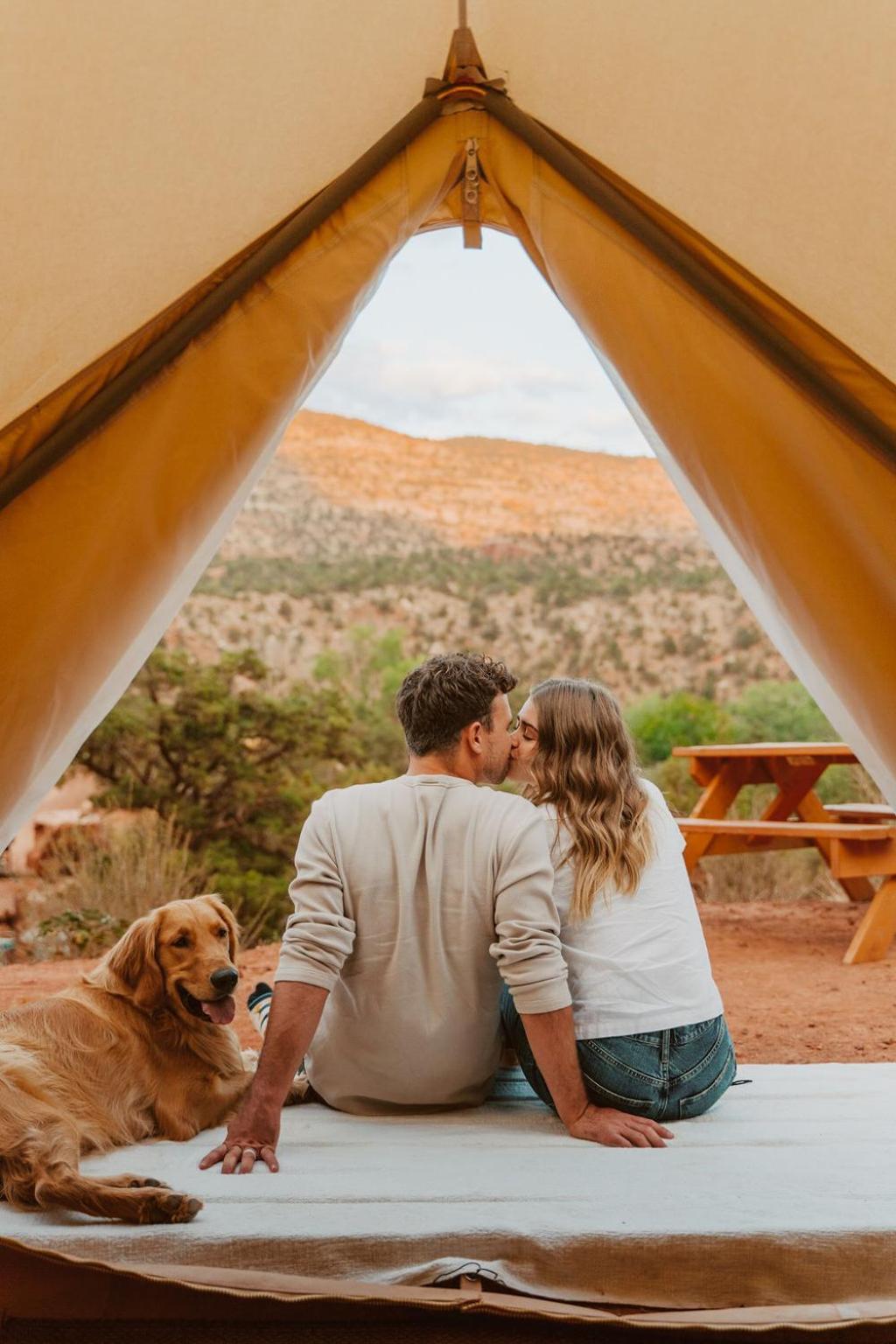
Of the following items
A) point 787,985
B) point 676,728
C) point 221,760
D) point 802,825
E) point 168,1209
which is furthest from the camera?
point 676,728

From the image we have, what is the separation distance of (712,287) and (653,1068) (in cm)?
154

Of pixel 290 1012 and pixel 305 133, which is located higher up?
pixel 305 133

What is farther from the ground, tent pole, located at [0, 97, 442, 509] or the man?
tent pole, located at [0, 97, 442, 509]

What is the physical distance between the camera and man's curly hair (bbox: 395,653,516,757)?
2.44 metres

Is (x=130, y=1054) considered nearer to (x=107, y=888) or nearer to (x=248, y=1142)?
(x=248, y=1142)

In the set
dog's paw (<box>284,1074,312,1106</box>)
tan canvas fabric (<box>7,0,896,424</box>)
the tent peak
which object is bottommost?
dog's paw (<box>284,1074,312,1106</box>)

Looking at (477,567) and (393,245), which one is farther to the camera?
(477,567)

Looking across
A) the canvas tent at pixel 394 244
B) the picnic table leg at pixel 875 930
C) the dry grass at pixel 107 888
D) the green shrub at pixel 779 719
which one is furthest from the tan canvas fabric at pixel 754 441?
the green shrub at pixel 779 719

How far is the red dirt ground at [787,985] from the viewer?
4.20 m

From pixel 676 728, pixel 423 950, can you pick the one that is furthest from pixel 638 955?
pixel 676 728

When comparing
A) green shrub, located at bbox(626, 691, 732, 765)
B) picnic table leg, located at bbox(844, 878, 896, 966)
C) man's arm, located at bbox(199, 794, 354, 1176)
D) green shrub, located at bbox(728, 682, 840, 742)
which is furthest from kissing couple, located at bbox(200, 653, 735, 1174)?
green shrub, located at bbox(728, 682, 840, 742)

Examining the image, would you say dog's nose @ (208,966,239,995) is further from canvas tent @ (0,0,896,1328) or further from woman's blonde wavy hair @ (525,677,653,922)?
woman's blonde wavy hair @ (525,677,653,922)

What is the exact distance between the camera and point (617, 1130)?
7.35 ft

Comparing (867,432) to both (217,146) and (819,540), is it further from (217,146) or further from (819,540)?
(217,146)
